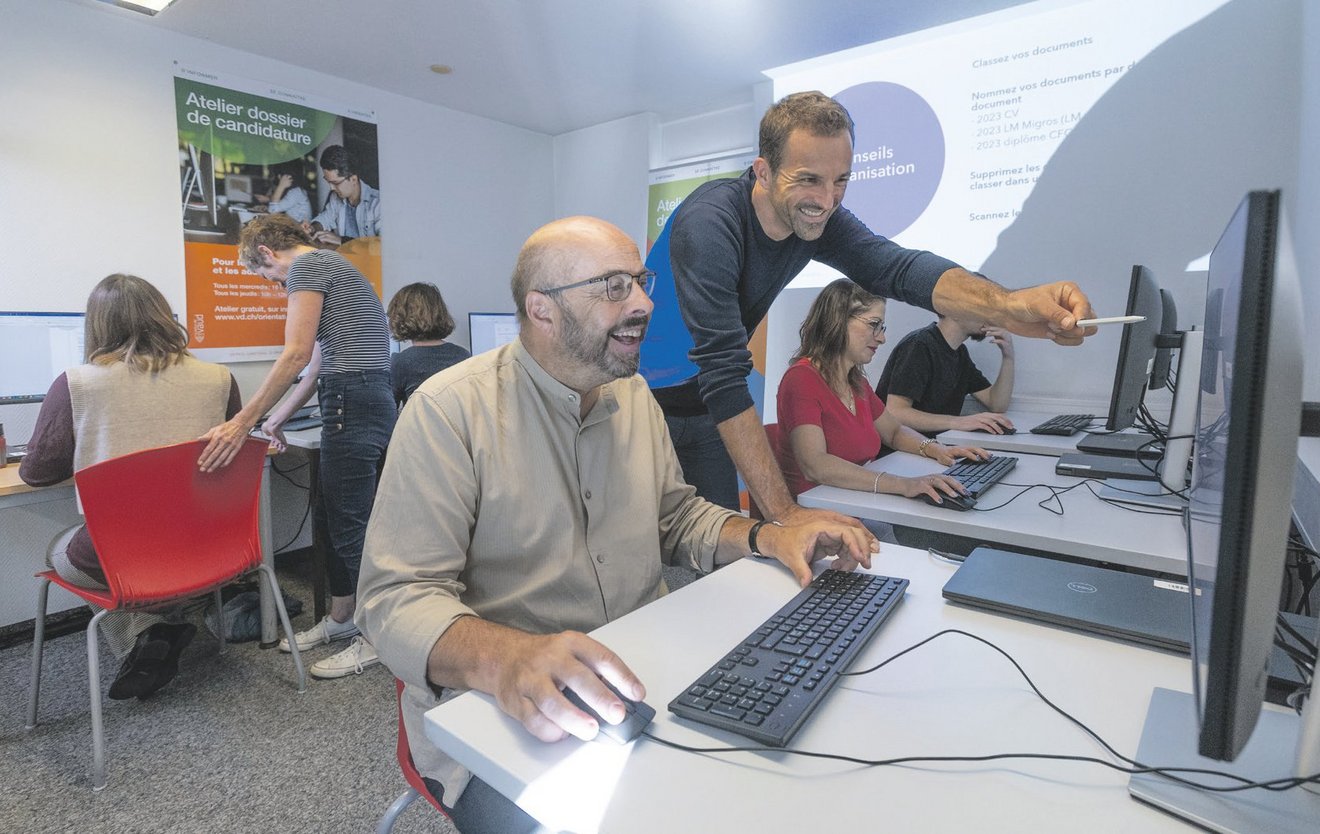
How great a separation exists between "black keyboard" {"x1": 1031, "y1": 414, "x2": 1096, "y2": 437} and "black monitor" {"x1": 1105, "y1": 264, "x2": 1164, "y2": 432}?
3.12 ft

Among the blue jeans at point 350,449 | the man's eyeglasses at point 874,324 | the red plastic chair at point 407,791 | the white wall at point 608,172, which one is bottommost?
the red plastic chair at point 407,791

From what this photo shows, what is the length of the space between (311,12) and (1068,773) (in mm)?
3679

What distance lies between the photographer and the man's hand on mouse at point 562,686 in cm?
67

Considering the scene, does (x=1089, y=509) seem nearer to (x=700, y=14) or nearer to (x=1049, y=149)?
(x=1049, y=149)

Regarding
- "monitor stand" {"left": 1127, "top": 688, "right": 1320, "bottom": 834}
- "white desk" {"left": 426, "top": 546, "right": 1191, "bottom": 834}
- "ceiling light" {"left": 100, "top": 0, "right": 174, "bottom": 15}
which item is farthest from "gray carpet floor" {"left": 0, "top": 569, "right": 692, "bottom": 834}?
"ceiling light" {"left": 100, "top": 0, "right": 174, "bottom": 15}

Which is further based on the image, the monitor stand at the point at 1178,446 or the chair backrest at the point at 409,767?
the monitor stand at the point at 1178,446

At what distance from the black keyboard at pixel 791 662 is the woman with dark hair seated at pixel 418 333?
Answer: 2.50 meters

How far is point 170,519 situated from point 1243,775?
2.32 m

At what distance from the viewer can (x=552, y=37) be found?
3.30m

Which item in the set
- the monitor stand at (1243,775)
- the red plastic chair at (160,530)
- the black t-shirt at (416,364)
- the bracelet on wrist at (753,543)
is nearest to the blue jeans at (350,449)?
the red plastic chair at (160,530)

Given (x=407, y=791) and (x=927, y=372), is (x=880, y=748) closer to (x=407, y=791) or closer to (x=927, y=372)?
(x=407, y=791)

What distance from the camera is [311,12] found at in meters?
3.04

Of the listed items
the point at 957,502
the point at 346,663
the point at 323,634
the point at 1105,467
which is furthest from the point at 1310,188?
the point at 323,634

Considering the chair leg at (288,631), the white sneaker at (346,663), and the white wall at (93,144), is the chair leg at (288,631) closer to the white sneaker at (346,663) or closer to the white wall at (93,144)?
the white sneaker at (346,663)
